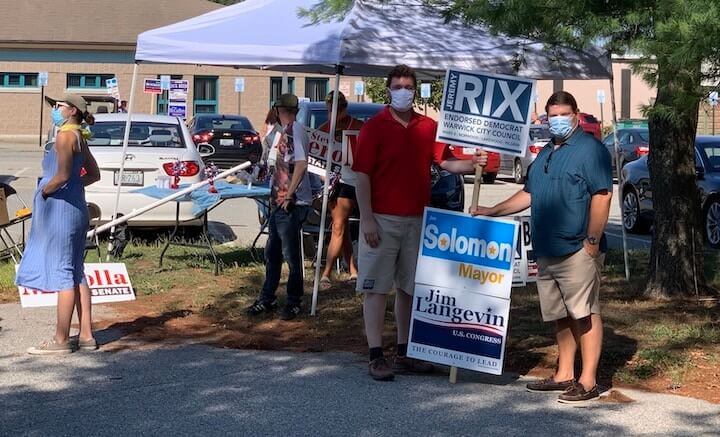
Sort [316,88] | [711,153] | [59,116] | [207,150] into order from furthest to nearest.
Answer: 1. [316,88]
2. [207,150]
3. [711,153]
4. [59,116]

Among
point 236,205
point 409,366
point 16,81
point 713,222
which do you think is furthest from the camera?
point 16,81

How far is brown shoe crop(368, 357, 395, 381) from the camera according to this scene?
724 cm

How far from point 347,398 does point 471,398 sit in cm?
74

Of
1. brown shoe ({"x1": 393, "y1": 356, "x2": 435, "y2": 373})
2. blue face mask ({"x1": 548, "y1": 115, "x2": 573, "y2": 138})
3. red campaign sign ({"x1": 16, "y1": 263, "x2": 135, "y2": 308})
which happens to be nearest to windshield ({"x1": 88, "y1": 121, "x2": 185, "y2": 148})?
red campaign sign ({"x1": 16, "y1": 263, "x2": 135, "y2": 308})

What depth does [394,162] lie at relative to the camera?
7.23 m

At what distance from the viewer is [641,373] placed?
24.9 feet

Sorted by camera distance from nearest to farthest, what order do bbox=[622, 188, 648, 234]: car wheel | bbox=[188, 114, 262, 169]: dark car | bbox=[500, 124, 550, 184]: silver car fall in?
bbox=[622, 188, 648, 234]: car wheel, bbox=[500, 124, 550, 184]: silver car, bbox=[188, 114, 262, 169]: dark car

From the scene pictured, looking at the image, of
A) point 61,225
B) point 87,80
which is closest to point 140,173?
point 61,225

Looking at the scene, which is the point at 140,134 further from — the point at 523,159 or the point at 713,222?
the point at 523,159

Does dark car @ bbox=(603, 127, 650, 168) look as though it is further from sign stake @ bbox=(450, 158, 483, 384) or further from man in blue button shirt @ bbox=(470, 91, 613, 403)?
man in blue button shirt @ bbox=(470, 91, 613, 403)

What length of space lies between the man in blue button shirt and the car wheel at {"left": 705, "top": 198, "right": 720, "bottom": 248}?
914 centimetres

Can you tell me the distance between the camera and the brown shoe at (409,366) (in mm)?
7551

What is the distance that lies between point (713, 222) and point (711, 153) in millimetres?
1467

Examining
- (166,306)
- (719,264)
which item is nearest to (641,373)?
(166,306)
